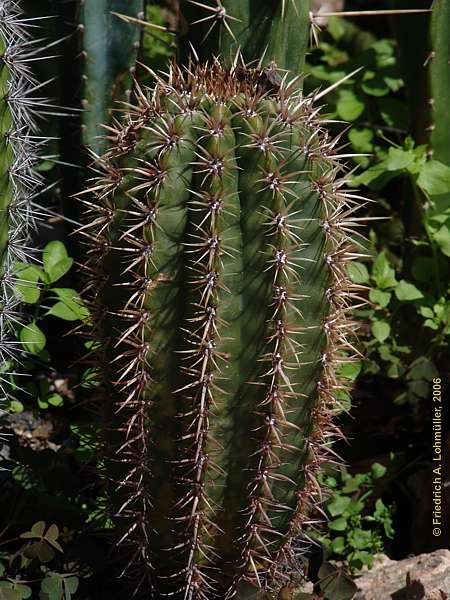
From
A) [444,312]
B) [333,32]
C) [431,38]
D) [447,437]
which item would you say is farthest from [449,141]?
[333,32]

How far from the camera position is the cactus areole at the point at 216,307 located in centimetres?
193

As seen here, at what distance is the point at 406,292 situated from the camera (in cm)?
289

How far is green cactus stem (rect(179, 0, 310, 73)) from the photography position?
8.35 ft

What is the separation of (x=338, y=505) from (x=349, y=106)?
5.02ft

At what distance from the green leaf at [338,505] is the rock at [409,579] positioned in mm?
182

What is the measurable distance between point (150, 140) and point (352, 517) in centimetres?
130

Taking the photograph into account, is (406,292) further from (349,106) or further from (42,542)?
(42,542)

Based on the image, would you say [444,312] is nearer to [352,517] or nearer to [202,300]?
[352,517]

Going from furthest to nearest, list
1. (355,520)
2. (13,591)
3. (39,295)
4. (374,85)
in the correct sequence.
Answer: (374,85) → (355,520) → (39,295) → (13,591)

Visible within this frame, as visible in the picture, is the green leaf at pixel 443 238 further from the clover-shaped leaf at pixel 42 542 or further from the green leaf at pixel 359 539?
the clover-shaped leaf at pixel 42 542

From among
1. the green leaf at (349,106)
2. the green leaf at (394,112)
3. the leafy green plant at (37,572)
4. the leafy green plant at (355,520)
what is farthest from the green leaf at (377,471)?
the green leaf at (394,112)

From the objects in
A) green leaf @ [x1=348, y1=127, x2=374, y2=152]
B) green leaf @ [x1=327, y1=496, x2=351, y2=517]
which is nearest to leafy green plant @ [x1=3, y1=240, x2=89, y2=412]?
green leaf @ [x1=327, y1=496, x2=351, y2=517]

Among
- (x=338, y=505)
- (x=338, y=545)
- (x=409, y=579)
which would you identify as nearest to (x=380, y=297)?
(x=338, y=505)

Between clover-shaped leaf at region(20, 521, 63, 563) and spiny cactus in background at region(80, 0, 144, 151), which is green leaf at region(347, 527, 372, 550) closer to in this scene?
clover-shaped leaf at region(20, 521, 63, 563)
